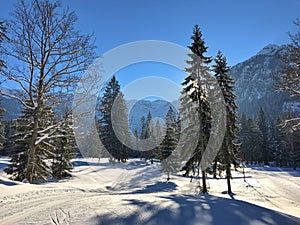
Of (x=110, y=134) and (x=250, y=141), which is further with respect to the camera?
(x=250, y=141)

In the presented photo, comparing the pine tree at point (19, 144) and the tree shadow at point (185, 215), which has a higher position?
the pine tree at point (19, 144)

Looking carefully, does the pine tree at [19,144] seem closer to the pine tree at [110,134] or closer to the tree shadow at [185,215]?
the tree shadow at [185,215]

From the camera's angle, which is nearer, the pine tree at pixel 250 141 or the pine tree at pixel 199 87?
the pine tree at pixel 199 87

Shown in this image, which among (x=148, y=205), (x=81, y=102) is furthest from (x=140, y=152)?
(x=148, y=205)

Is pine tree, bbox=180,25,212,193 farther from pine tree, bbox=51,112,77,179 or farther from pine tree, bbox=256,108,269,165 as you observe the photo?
pine tree, bbox=256,108,269,165

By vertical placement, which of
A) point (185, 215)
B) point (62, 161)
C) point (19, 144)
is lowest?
point (185, 215)

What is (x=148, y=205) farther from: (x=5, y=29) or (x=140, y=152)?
(x=140, y=152)

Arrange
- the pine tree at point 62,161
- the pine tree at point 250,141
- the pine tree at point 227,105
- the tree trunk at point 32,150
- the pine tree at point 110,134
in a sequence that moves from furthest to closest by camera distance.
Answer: the pine tree at point 250,141, the pine tree at point 110,134, the pine tree at point 62,161, the pine tree at point 227,105, the tree trunk at point 32,150

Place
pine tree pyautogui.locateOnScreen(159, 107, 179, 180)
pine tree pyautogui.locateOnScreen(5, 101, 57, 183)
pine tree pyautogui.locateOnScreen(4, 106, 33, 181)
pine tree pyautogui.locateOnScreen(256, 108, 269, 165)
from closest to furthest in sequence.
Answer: pine tree pyautogui.locateOnScreen(5, 101, 57, 183) < pine tree pyautogui.locateOnScreen(4, 106, 33, 181) < pine tree pyautogui.locateOnScreen(159, 107, 179, 180) < pine tree pyautogui.locateOnScreen(256, 108, 269, 165)

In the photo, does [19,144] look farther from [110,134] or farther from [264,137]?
[264,137]

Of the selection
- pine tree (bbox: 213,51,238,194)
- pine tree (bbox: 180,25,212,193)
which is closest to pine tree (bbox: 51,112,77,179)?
pine tree (bbox: 180,25,212,193)

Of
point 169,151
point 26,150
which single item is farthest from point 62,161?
point 169,151

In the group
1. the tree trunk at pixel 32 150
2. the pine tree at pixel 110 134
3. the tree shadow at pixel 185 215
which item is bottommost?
the tree shadow at pixel 185 215

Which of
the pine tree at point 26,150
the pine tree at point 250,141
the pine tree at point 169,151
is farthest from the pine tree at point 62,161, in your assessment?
the pine tree at point 250,141
